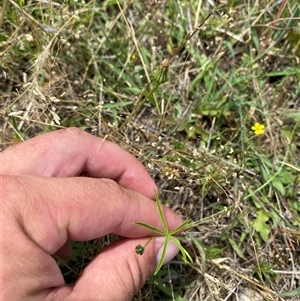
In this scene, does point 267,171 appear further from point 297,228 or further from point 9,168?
point 9,168

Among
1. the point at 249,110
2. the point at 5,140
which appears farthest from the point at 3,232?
the point at 249,110

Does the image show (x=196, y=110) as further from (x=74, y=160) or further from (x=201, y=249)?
(x=74, y=160)

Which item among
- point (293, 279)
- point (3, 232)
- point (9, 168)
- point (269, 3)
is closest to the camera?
point (3, 232)

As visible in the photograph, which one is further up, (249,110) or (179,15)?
(179,15)

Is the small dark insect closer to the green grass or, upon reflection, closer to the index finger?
the index finger

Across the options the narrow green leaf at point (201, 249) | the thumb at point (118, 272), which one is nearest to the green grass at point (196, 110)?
the narrow green leaf at point (201, 249)

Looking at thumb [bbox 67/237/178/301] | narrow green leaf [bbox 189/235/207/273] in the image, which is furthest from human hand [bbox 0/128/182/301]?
narrow green leaf [bbox 189/235/207/273]
